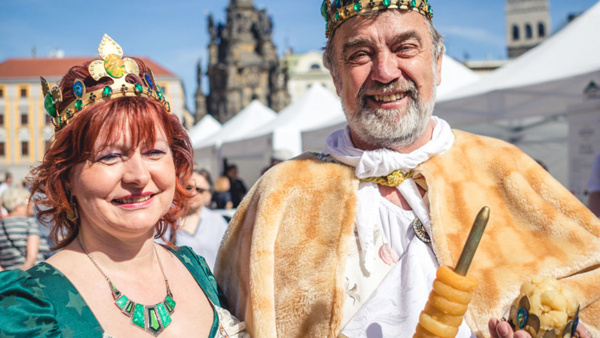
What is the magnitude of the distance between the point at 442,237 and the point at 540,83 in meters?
3.97

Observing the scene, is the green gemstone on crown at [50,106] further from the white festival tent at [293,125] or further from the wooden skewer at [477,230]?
the white festival tent at [293,125]

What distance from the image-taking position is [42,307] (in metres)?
1.43

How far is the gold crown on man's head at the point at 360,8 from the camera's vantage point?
200 centimetres

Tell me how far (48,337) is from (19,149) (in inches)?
2097

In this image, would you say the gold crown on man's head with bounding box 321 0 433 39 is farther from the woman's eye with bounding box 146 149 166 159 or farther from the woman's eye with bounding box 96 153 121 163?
the woman's eye with bounding box 96 153 121 163

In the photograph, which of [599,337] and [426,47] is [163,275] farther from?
[599,337]

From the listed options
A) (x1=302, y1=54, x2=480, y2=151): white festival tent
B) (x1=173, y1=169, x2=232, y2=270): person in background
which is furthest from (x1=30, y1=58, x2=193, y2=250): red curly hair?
(x1=302, y1=54, x2=480, y2=151): white festival tent

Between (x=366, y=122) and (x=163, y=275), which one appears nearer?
(x=163, y=275)

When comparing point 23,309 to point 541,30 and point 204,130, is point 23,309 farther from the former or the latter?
point 541,30

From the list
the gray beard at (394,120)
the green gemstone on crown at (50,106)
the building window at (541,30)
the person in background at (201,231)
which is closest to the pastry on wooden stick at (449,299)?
the gray beard at (394,120)

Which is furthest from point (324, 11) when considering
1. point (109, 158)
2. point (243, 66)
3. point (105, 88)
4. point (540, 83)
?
point (243, 66)

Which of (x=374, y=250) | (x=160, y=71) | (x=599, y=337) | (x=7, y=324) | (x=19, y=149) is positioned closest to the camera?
(x=7, y=324)

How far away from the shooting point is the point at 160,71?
52812 mm

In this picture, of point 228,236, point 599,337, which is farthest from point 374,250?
point 599,337
